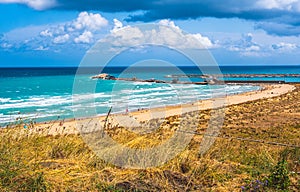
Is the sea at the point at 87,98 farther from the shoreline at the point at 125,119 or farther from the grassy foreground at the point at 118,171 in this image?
the grassy foreground at the point at 118,171

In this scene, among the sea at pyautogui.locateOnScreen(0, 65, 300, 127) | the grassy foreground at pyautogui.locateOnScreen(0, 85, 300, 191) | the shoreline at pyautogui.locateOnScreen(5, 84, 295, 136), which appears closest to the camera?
the grassy foreground at pyautogui.locateOnScreen(0, 85, 300, 191)

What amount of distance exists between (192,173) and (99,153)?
1544mm

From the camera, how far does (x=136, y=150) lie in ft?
19.4

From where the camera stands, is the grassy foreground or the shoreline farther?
the shoreline

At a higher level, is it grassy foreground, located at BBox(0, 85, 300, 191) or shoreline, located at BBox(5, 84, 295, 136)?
grassy foreground, located at BBox(0, 85, 300, 191)

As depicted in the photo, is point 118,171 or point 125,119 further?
point 125,119

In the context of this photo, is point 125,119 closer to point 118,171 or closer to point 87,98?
point 118,171

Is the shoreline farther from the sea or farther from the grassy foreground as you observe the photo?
the grassy foreground

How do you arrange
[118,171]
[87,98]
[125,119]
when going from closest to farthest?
[118,171] → [125,119] → [87,98]

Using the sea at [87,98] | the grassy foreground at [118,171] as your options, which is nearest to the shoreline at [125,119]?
the sea at [87,98]

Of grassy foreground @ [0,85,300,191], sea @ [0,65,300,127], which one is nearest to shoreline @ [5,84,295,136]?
sea @ [0,65,300,127]

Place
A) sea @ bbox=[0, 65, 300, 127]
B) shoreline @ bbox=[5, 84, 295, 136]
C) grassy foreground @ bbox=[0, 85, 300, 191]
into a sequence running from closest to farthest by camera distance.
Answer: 1. grassy foreground @ bbox=[0, 85, 300, 191]
2. shoreline @ bbox=[5, 84, 295, 136]
3. sea @ bbox=[0, 65, 300, 127]

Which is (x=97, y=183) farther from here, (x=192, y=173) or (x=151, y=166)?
→ (x=192, y=173)

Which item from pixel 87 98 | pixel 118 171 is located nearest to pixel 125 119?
pixel 118 171
